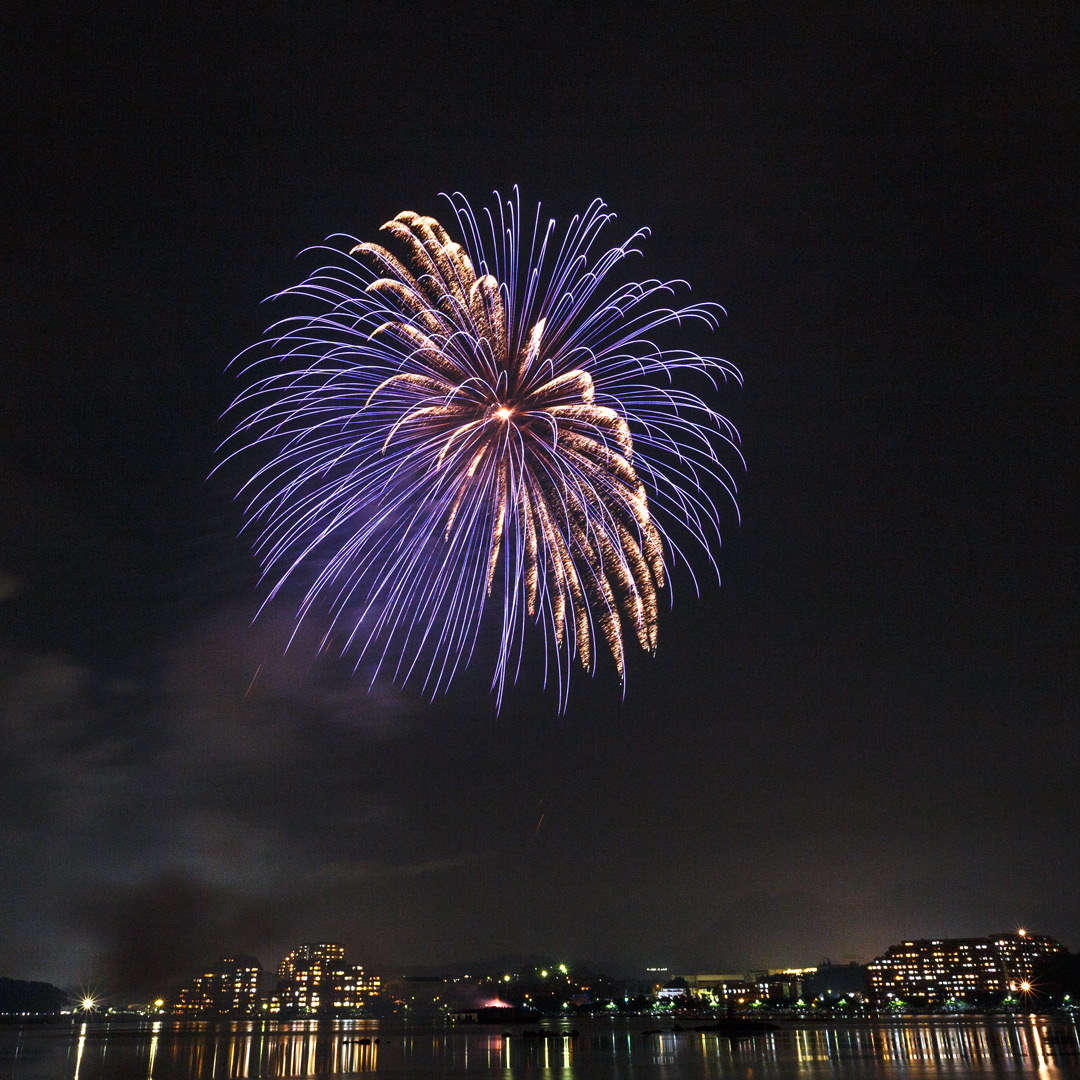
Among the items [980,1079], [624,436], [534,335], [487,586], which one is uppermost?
[534,335]

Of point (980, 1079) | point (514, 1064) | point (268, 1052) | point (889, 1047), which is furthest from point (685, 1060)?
point (268, 1052)

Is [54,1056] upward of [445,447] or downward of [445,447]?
downward

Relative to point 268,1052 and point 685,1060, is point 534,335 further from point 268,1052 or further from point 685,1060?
point 268,1052

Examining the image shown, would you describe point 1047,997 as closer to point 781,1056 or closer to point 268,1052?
point 781,1056

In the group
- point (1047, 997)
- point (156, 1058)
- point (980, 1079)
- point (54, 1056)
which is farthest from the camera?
point (1047, 997)

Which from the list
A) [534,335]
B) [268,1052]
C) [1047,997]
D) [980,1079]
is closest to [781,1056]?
[980,1079]

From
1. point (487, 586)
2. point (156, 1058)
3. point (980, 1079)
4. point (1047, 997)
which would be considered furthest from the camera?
point (1047, 997)

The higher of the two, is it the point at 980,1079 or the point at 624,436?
the point at 624,436

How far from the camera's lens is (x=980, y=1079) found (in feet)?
152

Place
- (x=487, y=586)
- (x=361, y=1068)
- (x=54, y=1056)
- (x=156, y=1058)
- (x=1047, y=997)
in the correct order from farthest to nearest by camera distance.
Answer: (x=1047, y=997) → (x=54, y=1056) → (x=156, y=1058) → (x=361, y=1068) → (x=487, y=586)

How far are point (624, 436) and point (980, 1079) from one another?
3623 cm

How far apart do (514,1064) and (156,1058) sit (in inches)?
1165

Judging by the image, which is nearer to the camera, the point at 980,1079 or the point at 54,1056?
the point at 980,1079

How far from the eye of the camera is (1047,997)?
563 feet
